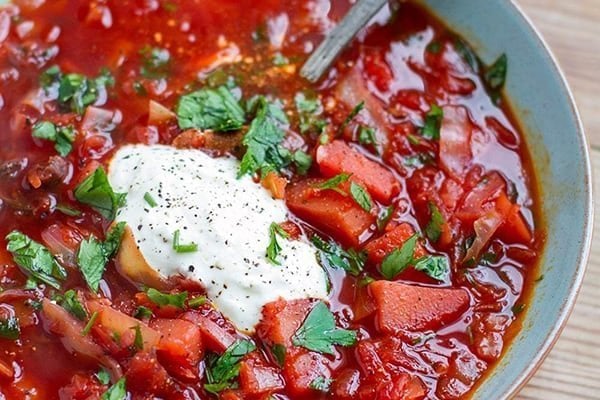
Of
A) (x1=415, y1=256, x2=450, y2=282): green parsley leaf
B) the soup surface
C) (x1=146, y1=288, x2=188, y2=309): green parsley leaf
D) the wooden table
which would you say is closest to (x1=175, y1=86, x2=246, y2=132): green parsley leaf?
the soup surface

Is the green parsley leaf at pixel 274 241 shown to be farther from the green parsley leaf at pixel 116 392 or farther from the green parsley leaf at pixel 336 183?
the green parsley leaf at pixel 116 392

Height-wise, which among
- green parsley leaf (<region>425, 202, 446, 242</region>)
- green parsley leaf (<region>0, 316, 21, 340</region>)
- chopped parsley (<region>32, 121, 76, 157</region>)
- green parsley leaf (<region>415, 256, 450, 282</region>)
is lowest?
green parsley leaf (<region>0, 316, 21, 340</region>)

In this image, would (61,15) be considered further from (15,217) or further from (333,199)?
(333,199)

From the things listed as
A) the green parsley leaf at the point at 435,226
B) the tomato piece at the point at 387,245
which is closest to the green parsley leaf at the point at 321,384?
the tomato piece at the point at 387,245

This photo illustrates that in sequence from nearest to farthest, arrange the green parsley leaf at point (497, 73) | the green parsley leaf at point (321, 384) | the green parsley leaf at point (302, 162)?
the green parsley leaf at point (321, 384) → the green parsley leaf at point (302, 162) → the green parsley leaf at point (497, 73)

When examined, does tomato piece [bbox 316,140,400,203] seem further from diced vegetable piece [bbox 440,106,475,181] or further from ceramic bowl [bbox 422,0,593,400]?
ceramic bowl [bbox 422,0,593,400]

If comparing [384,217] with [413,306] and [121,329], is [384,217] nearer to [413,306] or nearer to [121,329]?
[413,306]
